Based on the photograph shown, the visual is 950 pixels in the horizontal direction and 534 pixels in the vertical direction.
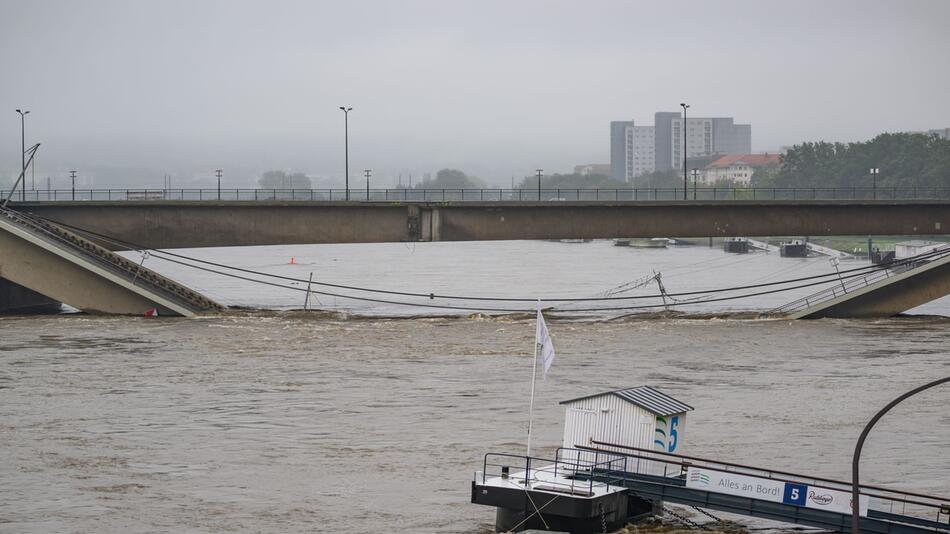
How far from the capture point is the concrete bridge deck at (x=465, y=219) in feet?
243

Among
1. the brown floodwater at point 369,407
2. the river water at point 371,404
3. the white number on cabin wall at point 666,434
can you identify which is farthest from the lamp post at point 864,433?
the river water at point 371,404

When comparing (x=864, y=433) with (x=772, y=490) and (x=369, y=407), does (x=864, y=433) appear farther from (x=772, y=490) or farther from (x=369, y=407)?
(x=369, y=407)

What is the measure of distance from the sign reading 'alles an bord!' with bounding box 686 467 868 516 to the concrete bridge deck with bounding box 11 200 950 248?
1790 inches

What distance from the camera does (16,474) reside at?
3528 centimetres

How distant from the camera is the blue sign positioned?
2939 cm

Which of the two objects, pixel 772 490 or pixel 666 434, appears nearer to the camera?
pixel 772 490

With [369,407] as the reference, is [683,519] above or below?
below

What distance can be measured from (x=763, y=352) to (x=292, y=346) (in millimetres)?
22479

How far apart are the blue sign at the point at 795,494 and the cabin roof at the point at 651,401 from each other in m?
3.53

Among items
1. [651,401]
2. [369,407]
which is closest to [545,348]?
[651,401]

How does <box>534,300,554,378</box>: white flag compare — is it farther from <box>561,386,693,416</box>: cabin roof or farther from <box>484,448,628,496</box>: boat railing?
<box>484,448,628,496</box>: boat railing

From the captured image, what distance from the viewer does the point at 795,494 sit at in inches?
1163

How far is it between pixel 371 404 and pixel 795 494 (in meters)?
20.2

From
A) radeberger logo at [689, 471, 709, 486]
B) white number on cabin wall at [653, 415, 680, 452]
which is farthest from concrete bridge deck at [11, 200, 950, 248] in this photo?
radeberger logo at [689, 471, 709, 486]
